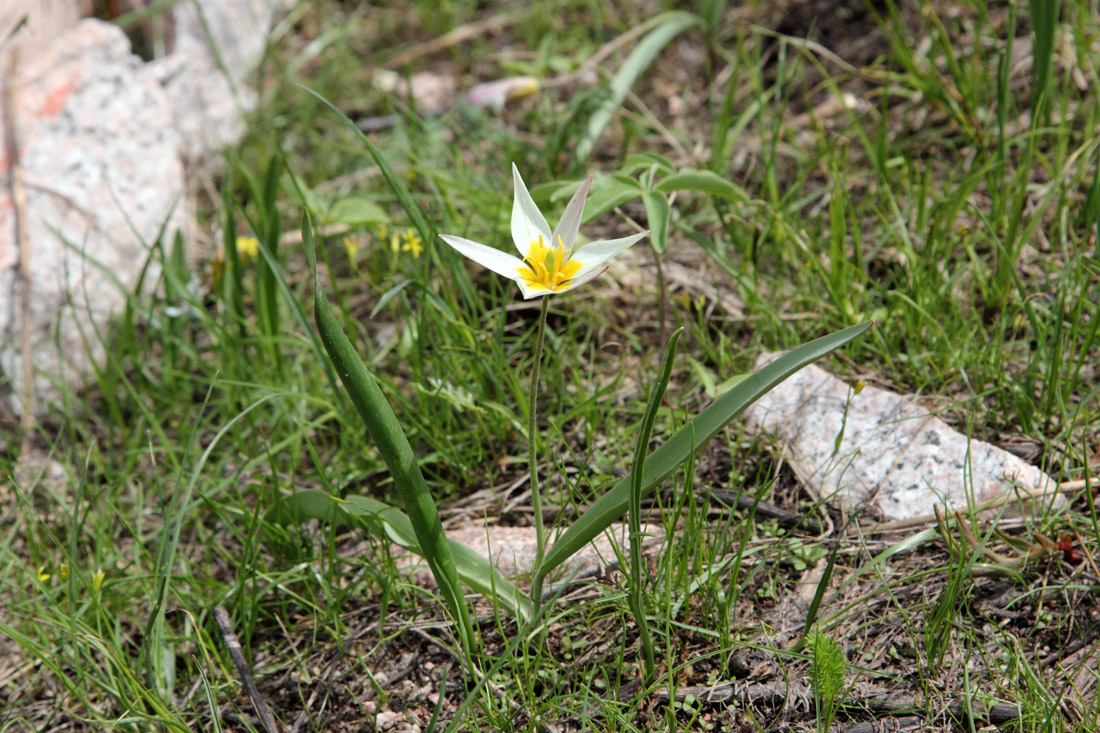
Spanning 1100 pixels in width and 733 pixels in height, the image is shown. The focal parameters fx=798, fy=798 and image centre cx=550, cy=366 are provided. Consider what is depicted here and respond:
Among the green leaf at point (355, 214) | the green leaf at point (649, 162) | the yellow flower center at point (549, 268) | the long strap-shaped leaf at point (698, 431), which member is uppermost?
the yellow flower center at point (549, 268)

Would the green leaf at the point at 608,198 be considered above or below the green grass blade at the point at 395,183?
below

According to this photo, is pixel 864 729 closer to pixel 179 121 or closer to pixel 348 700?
pixel 348 700

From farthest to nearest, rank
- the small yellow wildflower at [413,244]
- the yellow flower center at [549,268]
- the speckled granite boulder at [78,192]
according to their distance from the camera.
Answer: the speckled granite boulder at [78,192]
the small yellow wildflower at [413,244]
the yellow flower center at [549,268]

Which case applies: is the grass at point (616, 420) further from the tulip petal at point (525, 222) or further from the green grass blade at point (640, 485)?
the tulip petal at point (525, 222)

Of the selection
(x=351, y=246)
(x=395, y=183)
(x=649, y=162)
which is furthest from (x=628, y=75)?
(x=395, y=183)

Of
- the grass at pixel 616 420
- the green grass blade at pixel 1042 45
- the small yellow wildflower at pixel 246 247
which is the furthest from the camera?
the small yellow wildflower at pixel 246 247

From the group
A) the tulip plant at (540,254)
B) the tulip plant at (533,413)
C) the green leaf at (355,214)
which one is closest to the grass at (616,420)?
the green leaf at (355,214)
